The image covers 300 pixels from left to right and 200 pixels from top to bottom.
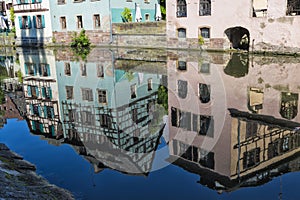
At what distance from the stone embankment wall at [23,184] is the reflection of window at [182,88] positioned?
21.4 feet

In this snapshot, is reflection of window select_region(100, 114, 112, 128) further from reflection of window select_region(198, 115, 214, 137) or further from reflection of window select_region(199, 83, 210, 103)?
reflection of window select_region(199, 83, 210, 103)

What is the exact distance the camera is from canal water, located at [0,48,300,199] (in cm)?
589

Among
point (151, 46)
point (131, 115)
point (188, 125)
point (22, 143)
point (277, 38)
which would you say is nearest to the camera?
point (22, 143)

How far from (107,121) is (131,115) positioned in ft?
2.69

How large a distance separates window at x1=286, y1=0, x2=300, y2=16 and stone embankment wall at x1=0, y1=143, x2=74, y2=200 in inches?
785

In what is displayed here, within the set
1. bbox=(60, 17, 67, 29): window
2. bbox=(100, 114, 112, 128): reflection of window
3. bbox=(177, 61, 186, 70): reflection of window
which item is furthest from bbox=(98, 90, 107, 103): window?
bbox=(60, 17, 67, 29): window

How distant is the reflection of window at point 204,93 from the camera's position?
36.5 feet

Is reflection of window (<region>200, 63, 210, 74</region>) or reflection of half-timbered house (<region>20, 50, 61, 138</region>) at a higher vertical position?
reflection of window (<region>200, 63, 210, 74</region>)

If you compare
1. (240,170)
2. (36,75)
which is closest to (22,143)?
(240,170)

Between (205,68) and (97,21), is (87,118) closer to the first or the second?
(205,68)

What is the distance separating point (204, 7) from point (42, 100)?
17056 millimetres

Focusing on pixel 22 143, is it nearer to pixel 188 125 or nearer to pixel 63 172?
pixel 63 172

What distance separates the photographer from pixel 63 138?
859cm

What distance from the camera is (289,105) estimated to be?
10281 millimetres
